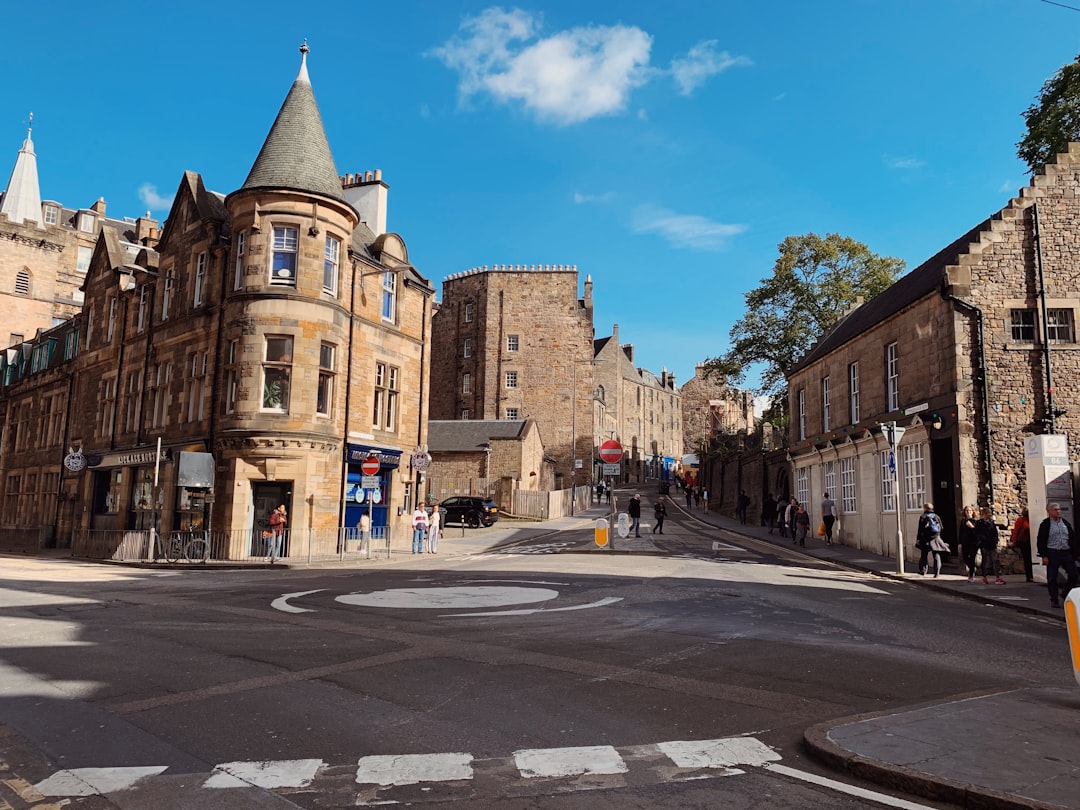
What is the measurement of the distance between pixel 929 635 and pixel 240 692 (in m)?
8.29

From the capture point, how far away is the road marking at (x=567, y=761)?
477cm

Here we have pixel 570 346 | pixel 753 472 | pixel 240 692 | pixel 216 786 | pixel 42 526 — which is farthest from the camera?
pixel 570 346

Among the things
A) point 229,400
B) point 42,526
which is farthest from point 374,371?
point 42,526

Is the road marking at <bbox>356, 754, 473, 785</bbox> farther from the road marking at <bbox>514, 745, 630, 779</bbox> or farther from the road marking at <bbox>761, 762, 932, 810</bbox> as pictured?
the road marking at <bbox>761, 762, 932, 810</bbox>

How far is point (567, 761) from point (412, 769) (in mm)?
958

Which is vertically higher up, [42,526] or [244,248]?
[244,248]

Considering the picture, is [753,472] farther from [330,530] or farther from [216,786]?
[216,786]

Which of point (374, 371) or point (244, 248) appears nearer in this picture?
point (244, 248)

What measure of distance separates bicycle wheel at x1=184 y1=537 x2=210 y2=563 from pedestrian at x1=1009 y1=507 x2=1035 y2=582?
70.5 ft

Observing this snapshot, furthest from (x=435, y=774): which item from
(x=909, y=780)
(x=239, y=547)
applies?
(x=239, y=547)

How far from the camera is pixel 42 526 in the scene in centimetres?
3731

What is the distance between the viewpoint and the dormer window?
25906mm

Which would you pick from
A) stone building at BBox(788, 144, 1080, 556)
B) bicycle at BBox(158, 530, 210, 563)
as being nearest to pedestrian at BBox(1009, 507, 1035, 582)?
stone building at BBox(788, 144, 1080, 556)

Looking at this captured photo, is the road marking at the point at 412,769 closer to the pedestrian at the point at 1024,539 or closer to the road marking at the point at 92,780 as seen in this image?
the road marking at the point at 92,780
